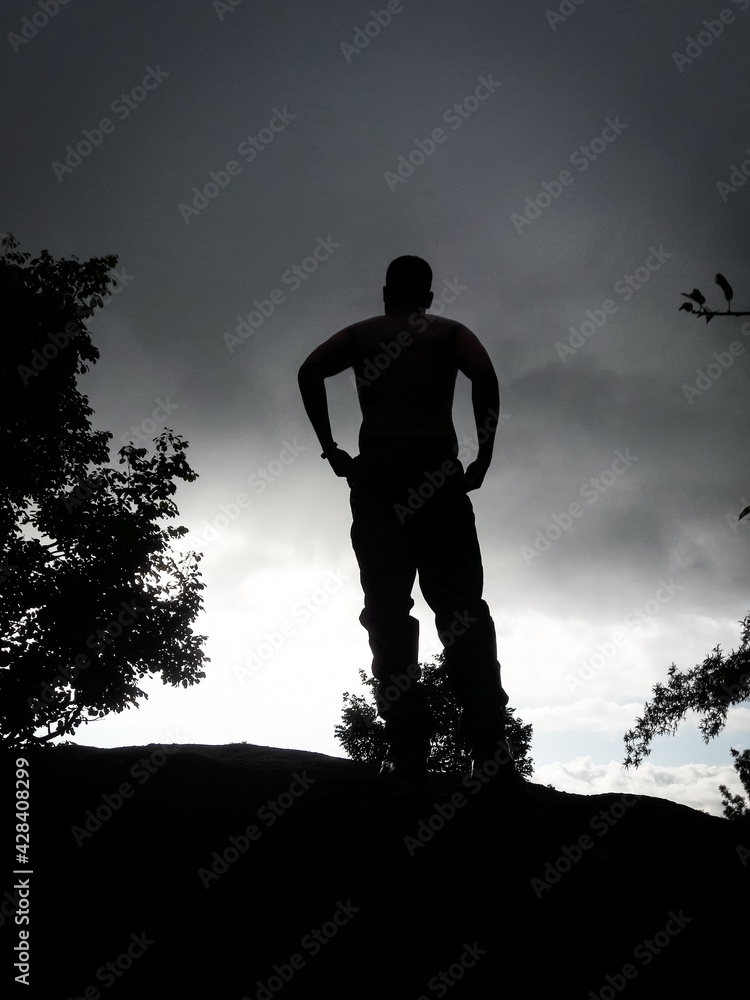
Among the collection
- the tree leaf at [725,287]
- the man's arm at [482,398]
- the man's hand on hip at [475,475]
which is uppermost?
the man's arm at [482,398]

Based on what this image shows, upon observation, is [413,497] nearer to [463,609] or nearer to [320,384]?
[463,609]

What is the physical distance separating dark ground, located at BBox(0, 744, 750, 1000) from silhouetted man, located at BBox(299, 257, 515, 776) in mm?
512

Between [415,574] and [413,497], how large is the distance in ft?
1.73

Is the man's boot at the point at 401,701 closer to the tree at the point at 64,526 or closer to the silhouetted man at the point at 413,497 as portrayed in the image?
the silhouetted man at the point at 413,497

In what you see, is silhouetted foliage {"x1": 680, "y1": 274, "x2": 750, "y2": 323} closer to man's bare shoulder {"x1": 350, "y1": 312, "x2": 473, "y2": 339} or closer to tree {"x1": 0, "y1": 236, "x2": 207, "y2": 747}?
man's bare shoulder {"x1": 350, "y1": 312, "x2": 473, "y2": 339}

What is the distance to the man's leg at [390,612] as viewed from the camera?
4156 mm

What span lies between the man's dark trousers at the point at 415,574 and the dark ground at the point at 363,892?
519 millimetres

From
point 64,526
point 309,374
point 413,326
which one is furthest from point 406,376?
point 64,526

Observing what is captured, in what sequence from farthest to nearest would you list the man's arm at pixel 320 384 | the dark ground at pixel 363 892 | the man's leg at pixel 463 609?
1. the man's arm at pixel 320 384
2. the man's leg at pixel 463 609
3. the dark ground at pixel 363 892

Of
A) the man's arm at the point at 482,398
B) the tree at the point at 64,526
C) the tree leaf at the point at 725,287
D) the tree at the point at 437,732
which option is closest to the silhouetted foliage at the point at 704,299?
the tree leaf at the point at 725,287

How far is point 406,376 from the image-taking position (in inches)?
178

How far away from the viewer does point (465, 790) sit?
3680 mm

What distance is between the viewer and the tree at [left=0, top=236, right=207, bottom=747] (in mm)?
12172

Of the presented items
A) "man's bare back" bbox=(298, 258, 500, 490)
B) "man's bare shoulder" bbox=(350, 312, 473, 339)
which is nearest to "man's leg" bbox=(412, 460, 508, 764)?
"man's bare back" bbox=(298, 258, 500, 490)
